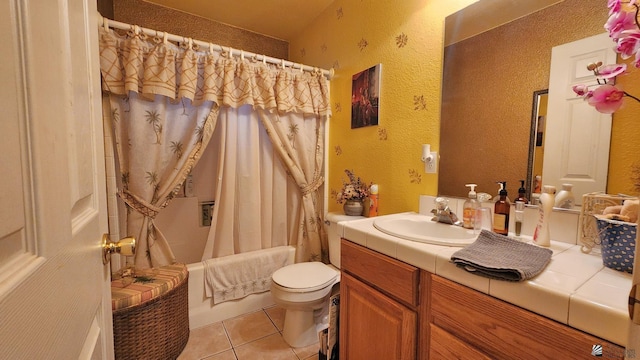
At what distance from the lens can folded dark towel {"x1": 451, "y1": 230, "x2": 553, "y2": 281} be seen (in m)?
0.64

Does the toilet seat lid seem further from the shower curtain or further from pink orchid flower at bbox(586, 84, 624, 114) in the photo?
pink orchid flower at bbox(586, 84, 624, 114)

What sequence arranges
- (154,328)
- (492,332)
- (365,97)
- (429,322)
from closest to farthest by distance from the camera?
1. (492,332)
2. (429,322)
3. (154,328)
4. (365,97)

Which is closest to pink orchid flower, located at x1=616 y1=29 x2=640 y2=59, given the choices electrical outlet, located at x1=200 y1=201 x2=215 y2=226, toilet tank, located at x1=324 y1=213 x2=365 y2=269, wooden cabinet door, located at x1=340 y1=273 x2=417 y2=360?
wooden cabinet door, located at x1=340 y1=273 x2=417 y2=360

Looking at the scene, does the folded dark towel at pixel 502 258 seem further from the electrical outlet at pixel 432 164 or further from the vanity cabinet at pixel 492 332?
the electrical outlet at pixel 432 164

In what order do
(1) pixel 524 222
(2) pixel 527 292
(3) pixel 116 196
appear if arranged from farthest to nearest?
(3) pixel 116 196
(1) pixel 524 222
(2) pixel 527 292

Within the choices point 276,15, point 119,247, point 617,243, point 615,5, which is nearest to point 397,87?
point 615,5

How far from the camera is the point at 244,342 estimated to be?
5.26ft

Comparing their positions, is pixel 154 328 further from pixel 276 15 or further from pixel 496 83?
pixel 276 15

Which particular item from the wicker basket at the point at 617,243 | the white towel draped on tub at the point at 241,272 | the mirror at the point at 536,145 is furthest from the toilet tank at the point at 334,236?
the wicker basket at the point at 617,243

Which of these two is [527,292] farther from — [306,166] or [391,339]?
[306,166]

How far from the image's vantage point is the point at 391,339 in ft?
3.06

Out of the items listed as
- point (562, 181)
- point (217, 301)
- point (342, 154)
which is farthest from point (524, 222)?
point (217, 301)

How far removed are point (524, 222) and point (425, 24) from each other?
1116mm

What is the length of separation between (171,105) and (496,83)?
1.87 m
